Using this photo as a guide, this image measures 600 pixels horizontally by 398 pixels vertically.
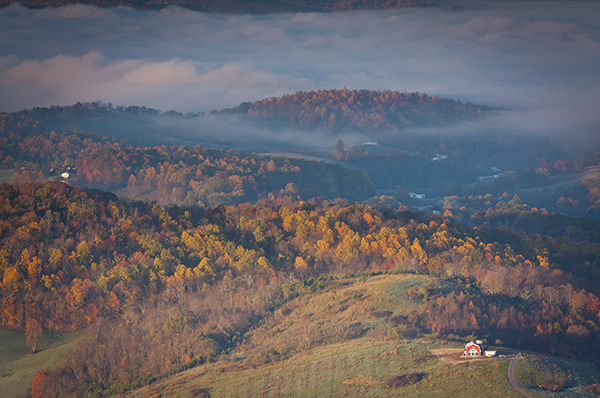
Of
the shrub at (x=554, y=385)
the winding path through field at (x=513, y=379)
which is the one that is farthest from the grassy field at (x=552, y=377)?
the winding path through field at (x=513, y=379)

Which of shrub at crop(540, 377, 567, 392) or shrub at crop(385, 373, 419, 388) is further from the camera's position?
shrub at crop(385, 373, 419, 388)

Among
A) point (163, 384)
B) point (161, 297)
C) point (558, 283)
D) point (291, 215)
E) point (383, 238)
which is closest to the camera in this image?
point (163, 384)

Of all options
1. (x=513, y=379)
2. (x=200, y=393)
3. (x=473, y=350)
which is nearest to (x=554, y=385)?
(x=513, y=379)

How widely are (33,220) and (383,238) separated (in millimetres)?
79414

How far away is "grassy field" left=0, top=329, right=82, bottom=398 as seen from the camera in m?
91.7

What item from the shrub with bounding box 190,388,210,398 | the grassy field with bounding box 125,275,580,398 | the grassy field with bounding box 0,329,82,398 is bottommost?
the grassy field with bounding box 0,329,82,398

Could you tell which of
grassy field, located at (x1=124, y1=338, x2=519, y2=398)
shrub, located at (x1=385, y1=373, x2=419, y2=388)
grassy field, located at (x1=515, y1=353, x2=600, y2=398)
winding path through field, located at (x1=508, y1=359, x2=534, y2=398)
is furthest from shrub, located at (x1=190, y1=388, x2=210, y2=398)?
grassy field, located at (x1=515, y1=353, x2=600, y2=398)

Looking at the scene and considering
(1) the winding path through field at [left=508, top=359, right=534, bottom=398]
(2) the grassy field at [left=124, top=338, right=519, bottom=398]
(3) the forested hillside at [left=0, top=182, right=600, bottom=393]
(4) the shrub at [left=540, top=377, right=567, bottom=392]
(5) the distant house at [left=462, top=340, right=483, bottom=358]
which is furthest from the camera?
(3) the forested hillside at [left=0, top=182, right=600, bottom=393]

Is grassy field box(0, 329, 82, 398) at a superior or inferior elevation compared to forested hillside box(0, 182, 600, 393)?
inferior

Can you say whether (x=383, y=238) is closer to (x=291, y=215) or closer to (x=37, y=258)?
(x=291, y=215)

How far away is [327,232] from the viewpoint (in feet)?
483

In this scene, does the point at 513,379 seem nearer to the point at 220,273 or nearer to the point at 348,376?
the point at 348,376

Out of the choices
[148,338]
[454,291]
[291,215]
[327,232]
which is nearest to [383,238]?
[327,232]

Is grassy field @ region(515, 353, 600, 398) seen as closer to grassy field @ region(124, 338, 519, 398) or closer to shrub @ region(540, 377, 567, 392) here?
shrub @ region(540, 377, 567, 392)
